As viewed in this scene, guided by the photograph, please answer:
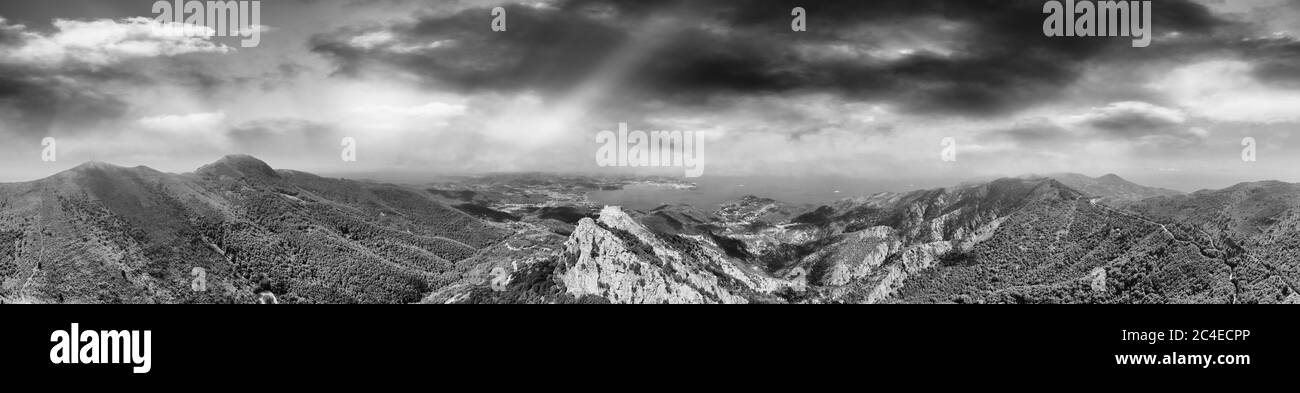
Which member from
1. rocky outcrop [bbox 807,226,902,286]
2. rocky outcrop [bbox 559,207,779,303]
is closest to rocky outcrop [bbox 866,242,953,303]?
rocky outcrop [bbox 807,226,902,286]

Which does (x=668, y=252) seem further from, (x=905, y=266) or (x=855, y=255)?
(x=855, y=255)

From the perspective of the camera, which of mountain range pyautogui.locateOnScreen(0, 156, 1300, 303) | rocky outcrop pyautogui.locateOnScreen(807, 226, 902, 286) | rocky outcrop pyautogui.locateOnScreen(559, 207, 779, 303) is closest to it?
rocky outcrop pyautogui.locateOnScreen(559, 207, 779, 303)

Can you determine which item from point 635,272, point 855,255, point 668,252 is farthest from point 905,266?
point 635,272

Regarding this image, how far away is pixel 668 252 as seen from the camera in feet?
311

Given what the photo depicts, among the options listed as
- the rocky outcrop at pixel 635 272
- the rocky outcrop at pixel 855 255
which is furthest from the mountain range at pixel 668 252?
the rocky outcrop at pixel 855 255

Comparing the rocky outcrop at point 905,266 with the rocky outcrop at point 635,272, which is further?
the rocky outcrop at point 905,266

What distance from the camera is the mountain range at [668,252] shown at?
87.2m

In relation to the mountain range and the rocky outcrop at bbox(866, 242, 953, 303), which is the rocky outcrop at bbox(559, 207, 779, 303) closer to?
the mountain range

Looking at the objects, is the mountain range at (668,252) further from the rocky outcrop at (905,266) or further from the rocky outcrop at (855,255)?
the rocky outcrop at (855,255)

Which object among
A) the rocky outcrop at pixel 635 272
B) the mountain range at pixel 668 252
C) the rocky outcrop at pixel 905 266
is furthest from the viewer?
the rocky outcrop at pixel 905 266

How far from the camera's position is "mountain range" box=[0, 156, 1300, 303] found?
87.2 meters

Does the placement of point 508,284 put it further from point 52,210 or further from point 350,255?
point 52,210
